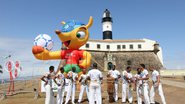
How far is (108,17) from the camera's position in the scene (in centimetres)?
5450

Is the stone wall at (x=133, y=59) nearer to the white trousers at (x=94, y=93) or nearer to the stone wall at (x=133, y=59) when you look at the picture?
the stone wall at (x=133, y=59)

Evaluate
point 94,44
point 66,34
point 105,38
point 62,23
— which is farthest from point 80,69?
point 105,38

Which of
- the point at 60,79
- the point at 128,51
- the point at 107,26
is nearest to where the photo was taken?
the point at 60,79

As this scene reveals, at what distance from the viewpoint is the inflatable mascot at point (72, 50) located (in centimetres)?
1559

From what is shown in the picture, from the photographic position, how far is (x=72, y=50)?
16.1 metres

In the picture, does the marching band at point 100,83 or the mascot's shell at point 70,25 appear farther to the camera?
the mascot's shell at point 70,25

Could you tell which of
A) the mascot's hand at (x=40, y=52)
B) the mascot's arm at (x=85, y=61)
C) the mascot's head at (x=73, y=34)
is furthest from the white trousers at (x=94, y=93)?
the mascot's hand at (x=40, y=52)

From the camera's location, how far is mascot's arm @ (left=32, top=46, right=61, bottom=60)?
16094mm

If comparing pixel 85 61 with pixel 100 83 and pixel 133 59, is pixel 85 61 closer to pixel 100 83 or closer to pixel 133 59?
pixel 100 83

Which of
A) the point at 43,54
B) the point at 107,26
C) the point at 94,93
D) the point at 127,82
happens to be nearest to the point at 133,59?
the point at 107,26

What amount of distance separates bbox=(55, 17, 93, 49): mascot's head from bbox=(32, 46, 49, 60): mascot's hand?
1693 millimetres

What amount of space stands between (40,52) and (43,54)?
287 mm

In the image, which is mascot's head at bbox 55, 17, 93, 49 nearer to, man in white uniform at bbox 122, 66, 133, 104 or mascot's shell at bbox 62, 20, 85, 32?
mascot's shell at bbox 62, 20, 85, 32

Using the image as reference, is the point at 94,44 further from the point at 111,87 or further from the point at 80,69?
the point at 111,87
